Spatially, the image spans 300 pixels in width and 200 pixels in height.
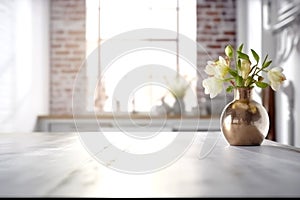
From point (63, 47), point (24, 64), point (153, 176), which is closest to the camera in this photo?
point (153, 176)

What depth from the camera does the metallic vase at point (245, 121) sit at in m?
1.25

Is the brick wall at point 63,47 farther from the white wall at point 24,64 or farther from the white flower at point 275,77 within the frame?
the white flower at point 275,77

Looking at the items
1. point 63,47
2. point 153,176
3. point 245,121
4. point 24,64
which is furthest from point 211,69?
point 63,47

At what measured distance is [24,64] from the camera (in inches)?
155

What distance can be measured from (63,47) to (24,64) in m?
0.81

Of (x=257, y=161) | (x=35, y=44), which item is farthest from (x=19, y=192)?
(x=35, y=44)

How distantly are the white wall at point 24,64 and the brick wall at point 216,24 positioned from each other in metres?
1.79

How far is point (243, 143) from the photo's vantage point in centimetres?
128

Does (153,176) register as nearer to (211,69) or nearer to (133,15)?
(211,69)

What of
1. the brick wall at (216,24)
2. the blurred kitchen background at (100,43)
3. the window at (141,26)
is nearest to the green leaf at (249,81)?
the blurred kitchen background at (100,43)

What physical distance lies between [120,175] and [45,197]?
0.20 m

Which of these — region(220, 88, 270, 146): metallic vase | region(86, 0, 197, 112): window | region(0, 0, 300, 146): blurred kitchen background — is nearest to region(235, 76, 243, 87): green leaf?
region(220, 88, 270, 146): metallic vase

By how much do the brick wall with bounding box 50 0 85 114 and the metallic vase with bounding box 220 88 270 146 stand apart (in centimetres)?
356

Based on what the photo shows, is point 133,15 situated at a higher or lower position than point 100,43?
higher
